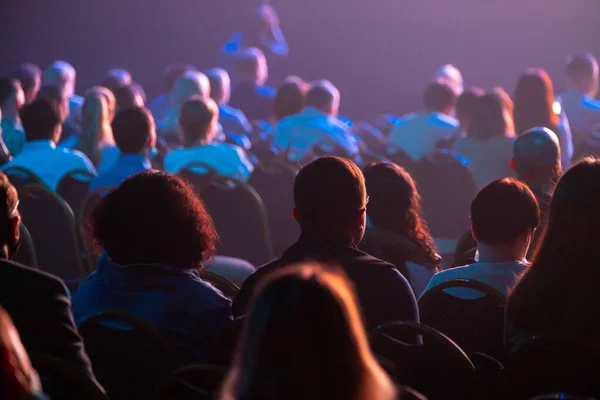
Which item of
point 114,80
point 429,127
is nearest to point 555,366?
point 429,127

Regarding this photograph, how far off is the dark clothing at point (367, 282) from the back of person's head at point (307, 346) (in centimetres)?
112

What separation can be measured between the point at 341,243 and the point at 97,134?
3555mm

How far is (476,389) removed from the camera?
6.11 feet

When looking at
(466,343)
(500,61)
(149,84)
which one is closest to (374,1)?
(500,61)

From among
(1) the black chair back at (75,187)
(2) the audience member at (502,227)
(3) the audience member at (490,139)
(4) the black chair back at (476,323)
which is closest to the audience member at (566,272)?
(4) the black chair back at (476,323)

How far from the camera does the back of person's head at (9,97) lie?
6.28 m

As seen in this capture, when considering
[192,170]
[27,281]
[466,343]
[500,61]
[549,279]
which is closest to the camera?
[27,281]

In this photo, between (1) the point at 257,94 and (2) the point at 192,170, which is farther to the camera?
(1) the point at 257,94

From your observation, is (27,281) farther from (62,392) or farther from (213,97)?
(213,97)

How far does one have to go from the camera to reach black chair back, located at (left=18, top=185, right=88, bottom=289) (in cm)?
420

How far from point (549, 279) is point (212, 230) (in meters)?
0.97

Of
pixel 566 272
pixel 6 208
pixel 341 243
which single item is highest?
pixel 6 208

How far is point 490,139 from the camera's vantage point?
17.9ft

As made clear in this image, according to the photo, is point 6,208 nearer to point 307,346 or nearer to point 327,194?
point 327,194
